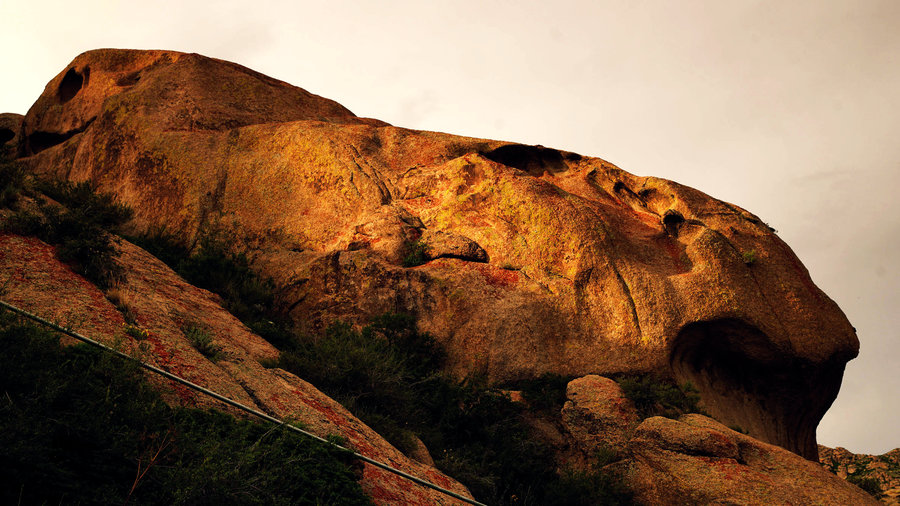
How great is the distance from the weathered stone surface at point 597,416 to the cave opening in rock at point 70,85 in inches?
893

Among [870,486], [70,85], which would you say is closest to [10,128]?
[70,85]

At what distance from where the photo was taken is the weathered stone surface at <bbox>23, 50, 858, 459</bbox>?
57.3ft

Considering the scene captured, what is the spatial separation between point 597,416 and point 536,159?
11.5 metres

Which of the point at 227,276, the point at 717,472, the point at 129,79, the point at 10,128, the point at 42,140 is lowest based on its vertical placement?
the point at 227,276

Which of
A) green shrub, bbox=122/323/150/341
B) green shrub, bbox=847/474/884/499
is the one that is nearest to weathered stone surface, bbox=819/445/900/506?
green shrub, bbox=847/474/884/499

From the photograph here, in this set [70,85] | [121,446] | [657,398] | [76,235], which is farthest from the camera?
[70,85]

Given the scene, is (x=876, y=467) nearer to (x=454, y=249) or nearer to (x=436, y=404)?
(x=454, y=249)

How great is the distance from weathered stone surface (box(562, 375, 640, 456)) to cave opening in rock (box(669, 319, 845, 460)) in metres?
2.60

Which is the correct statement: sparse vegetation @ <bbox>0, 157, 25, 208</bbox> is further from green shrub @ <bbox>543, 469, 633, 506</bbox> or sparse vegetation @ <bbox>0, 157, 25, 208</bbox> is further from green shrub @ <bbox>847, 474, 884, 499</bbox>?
green shrub @ <bbox>847, 474, 884, 499</bbox>

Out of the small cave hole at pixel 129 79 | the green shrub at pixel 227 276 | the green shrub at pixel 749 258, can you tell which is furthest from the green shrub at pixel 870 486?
the small cave hole at pixel 129 79

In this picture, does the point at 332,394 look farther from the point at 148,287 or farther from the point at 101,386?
the point at 101,386

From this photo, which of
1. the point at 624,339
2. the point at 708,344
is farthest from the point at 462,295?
the point at 708,344

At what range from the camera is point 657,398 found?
15477 mm

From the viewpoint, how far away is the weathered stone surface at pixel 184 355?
30.1 feet
